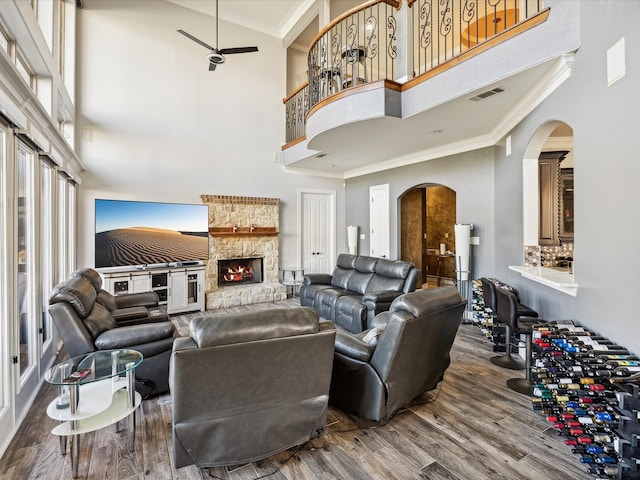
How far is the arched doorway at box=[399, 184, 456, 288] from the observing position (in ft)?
24.3

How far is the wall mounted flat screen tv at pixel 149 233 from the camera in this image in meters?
5.12

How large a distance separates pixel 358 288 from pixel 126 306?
326 centimetres

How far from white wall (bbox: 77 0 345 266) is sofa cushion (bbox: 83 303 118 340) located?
2914mm

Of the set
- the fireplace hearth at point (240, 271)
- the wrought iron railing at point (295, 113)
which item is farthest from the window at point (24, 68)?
the wrought iron railing at point (295, 113)

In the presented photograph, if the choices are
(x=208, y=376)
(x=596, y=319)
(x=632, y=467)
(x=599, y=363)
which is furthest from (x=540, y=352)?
(x=208, y=376)

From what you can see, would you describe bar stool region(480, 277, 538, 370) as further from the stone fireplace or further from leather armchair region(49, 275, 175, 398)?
the stone fireplace

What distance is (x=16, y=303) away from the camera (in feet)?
7.79

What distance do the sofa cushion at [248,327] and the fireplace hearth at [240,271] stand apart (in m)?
5.08

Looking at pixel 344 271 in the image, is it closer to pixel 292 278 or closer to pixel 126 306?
pixel 292 278

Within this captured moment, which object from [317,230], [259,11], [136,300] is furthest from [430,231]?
[136,300]

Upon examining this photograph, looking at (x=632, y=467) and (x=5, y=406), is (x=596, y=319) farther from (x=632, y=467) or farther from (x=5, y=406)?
(x=5, y=406)

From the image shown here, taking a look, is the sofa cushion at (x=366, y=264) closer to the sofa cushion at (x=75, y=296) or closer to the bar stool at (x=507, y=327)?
the bar stool at (x=507, y=327)

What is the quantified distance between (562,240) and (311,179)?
501 centimetres

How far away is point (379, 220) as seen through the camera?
7.18 m
